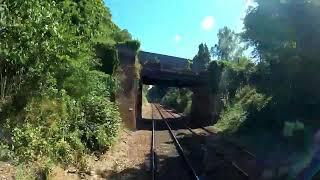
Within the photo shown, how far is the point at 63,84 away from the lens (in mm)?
17109

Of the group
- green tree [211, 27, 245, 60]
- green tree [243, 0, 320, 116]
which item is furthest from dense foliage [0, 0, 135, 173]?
green tree [211, 27, 245, 60]

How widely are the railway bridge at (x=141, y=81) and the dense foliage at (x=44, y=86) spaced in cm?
1320

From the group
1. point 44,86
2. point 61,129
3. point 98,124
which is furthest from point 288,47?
point 44,86

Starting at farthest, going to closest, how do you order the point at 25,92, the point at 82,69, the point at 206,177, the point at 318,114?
the point at 318,114
the point at 82,69
the point at 206,177
the point at 25,92

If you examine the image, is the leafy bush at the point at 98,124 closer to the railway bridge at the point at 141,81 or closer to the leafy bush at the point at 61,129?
the leafy bush at the point at 61,129

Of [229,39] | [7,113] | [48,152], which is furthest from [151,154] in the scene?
[229,39]

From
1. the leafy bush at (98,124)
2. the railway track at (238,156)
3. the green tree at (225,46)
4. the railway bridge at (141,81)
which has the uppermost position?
the green tree at (225,46)

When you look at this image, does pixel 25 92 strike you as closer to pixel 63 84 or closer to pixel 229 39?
pixel 63 84

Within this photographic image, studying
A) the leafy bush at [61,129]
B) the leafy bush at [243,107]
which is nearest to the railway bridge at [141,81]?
the leafy bush at [243,107]

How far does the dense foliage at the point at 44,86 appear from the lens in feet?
39.5

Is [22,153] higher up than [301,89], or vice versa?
[301,89]

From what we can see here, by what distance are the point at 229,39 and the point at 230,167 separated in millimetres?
108014

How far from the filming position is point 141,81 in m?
48.3

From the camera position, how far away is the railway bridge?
33.9 meters
